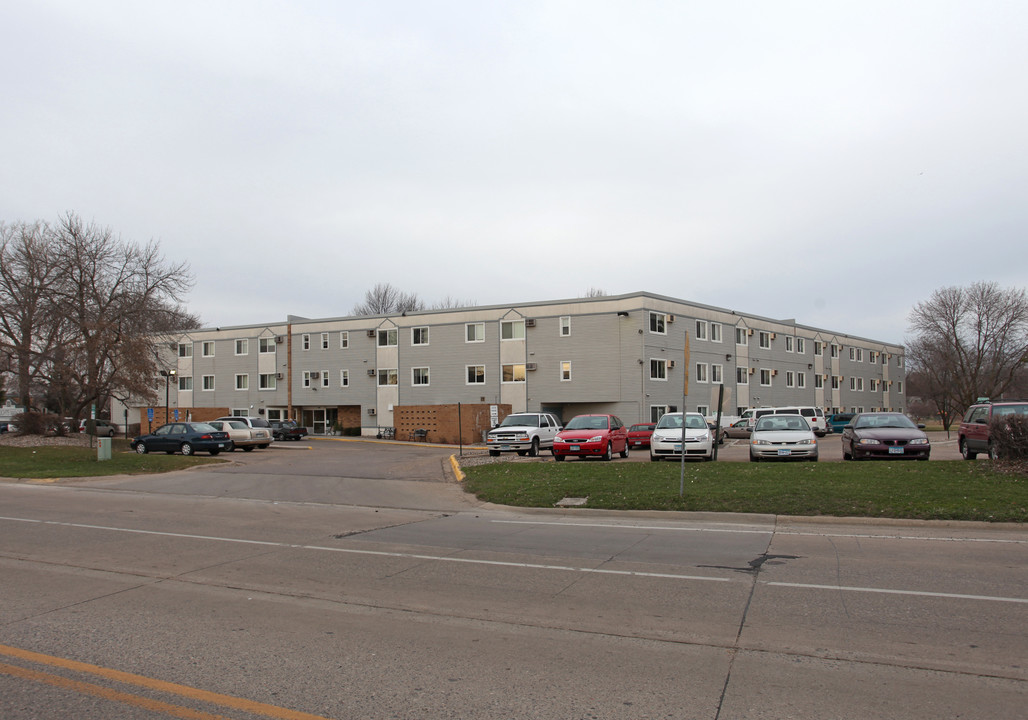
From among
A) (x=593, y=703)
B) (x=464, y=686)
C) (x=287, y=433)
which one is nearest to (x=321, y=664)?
(x=464, y=686)

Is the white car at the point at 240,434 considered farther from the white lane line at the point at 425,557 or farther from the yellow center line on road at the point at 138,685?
the yellow center line on road at the point at 138,685

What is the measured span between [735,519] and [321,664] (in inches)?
351

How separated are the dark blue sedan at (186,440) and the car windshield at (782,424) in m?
22.9

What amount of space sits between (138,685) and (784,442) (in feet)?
59.1

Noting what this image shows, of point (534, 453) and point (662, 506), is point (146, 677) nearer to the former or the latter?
point (662, 506)

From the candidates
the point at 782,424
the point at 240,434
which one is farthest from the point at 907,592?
the point at 240,434

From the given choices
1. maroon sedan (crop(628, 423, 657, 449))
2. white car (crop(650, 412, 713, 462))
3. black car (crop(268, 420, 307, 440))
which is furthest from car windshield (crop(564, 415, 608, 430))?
black car (crop(268, 420, 307, 440))

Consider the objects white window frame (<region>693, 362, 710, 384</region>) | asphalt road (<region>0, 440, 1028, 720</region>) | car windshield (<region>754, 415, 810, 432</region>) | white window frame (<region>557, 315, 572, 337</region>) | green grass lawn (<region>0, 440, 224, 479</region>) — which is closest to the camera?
asphalt road (<region>0, 440, 1028, 720</region>)

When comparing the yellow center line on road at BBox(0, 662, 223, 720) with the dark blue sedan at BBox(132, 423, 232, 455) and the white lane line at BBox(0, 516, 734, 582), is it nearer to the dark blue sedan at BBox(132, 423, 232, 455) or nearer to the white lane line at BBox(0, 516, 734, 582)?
the white lane line at BBox(0, 516, 734, 582)

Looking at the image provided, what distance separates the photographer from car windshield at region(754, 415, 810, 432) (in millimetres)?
20438

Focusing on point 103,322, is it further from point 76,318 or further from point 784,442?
point 784,442

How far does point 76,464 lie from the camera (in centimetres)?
2556

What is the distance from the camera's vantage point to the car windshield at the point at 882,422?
64.3 ft

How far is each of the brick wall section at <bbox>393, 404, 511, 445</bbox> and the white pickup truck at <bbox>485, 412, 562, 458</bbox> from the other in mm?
15193
